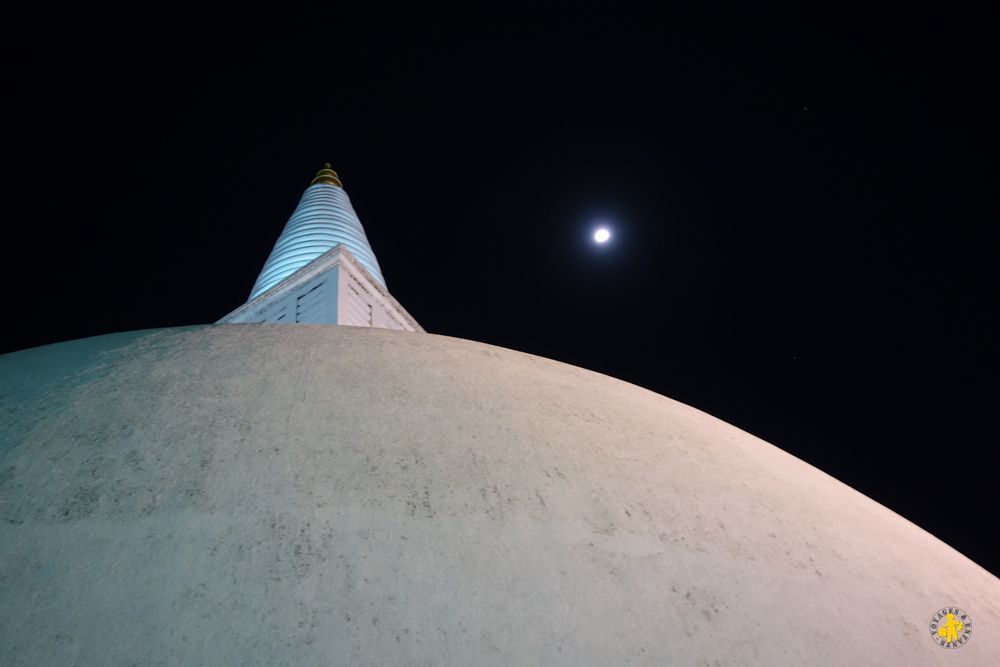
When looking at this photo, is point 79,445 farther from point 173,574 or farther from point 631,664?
point 631,664

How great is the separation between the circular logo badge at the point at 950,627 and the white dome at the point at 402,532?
0.05 meters

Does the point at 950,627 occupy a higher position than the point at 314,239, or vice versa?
the point at 314,239

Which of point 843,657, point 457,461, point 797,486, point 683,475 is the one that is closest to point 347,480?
point 457,461

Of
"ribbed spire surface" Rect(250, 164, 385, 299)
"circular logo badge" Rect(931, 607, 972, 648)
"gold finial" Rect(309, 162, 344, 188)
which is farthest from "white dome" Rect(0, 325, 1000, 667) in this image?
"gold finial" Rect(309, 162, 344, 188)

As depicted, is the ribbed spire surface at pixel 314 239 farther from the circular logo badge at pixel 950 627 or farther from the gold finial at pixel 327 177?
the circular logo badge at pixel 950 627

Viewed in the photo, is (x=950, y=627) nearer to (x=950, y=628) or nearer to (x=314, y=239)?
(x=950, y=628)

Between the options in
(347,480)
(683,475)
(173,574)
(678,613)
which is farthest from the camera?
(683,475)

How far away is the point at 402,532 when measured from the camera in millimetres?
3174

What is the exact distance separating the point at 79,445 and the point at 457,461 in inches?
85.4

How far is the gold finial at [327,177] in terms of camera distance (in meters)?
19.3

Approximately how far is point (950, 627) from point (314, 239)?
14.2m

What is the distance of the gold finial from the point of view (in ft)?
63.3

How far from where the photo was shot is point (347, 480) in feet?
11.2

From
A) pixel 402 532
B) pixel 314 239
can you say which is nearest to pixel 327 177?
pixel 314 239
